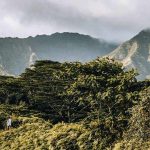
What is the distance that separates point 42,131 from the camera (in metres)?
34.8

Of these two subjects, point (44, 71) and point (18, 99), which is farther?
point (44, 71)

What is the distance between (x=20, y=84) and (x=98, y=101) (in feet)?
54.9

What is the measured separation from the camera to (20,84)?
5841 centimetres

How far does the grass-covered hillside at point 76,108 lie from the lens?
1171 inches

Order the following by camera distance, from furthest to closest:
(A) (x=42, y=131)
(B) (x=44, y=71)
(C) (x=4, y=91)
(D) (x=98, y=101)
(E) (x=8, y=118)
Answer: (B) (x=44, y=71)
(C) (x=4, y=91)
(D) (x=98, y=101)
(E) (x=8, y=118)
(A) (x=42, y=131)

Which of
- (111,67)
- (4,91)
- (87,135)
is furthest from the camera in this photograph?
(4,91)

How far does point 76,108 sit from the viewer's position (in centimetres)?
5353

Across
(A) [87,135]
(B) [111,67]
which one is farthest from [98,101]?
(A) [87,135]

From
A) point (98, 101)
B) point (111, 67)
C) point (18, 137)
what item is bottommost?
point (18, 137)

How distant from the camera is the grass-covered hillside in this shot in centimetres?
2973

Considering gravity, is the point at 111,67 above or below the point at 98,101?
above

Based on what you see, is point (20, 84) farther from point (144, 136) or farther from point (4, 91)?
point (144, 136)

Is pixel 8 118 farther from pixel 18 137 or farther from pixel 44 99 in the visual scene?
pixel 44 99

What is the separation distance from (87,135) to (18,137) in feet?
24.6
